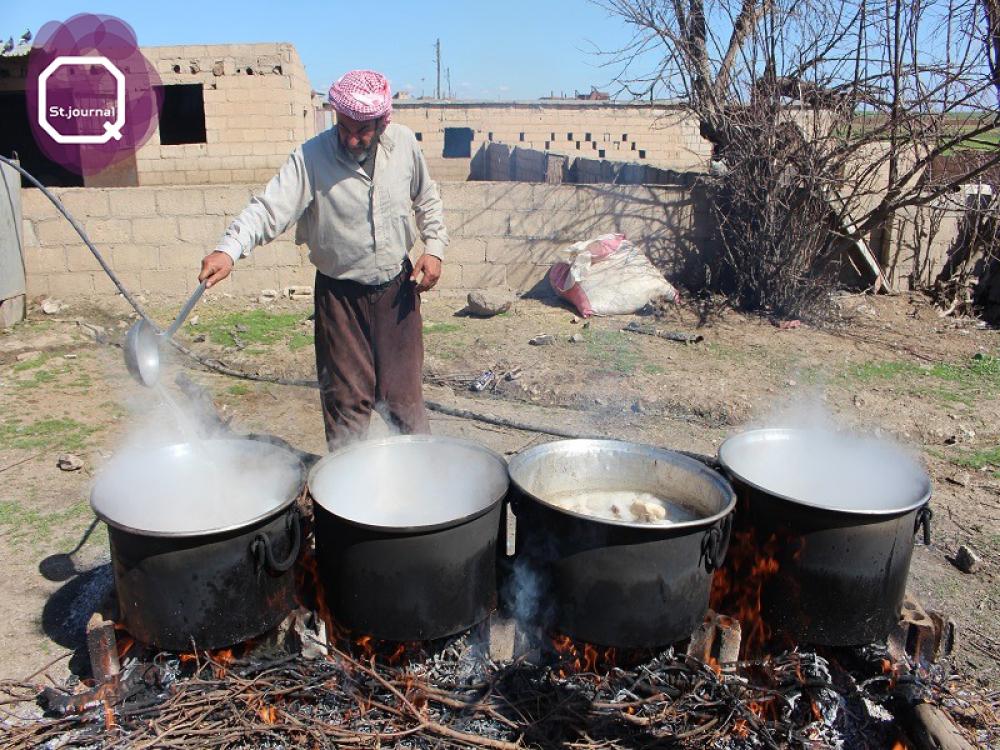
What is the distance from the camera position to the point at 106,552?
3672mm

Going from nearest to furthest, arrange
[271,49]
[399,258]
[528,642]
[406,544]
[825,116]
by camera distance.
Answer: [406,544] < [528,642] < [399,258] < [825,116] < [271,49]

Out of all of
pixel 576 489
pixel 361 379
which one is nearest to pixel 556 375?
pixel 361 379

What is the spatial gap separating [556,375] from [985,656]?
12.1 ft

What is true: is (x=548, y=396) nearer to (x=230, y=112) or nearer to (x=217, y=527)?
(x=217, y=527)

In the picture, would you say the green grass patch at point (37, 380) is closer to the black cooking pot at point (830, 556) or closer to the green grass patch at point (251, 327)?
the green grass patch at point (251, 327)

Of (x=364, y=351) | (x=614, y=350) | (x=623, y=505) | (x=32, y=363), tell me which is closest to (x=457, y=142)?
(x=614, y=350)

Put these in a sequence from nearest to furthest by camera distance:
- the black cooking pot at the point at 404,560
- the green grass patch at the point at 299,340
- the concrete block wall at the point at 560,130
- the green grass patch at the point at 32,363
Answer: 1. the black cooking pot at the point at 404,560
2. the green grass patch at the point at 32,363
3. the green grass patch at the point at 299,340
4. the concrete block wall at the point at 560,130

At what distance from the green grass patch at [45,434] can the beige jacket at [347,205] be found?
94.1 inches

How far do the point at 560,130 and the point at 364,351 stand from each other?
18.6 m

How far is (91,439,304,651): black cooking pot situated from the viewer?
2.34 metres

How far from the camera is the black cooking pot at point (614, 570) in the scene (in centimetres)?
237

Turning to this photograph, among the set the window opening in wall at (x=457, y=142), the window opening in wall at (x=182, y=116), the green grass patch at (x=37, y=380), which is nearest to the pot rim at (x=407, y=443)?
the green grass patch at (x=37, y=380)

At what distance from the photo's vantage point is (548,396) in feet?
19.4

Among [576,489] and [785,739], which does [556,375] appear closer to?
[576,489]
